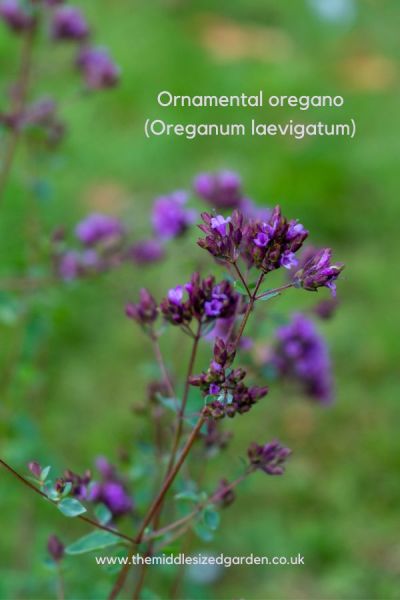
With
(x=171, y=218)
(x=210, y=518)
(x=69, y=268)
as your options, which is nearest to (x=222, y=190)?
(x=171, y=218)

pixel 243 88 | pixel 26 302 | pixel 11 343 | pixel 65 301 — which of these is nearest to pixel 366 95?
pixel 243 88

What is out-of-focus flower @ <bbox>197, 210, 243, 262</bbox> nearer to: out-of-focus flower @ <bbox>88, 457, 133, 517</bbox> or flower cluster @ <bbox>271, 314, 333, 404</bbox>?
out-of-focus flower @ <bbox>88, 457, 133, 517</bbox>

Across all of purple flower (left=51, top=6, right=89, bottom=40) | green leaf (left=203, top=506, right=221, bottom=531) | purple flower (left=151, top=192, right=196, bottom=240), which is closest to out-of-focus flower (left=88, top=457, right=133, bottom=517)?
green leaf (left=203, top=506, right=221, bottom=531)

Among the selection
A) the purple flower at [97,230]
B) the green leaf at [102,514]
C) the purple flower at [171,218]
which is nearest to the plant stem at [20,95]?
the purple flower at [97,230]

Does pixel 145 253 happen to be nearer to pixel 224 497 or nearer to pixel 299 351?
pixel 299 351

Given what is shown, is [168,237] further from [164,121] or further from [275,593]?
[164,121]

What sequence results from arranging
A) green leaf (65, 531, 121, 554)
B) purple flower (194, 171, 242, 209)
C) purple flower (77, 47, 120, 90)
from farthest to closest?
purple flower (77, 47, 120, 90)
purple flower (194, 171, 242, 209)
green leaf (65, 531, 121, 554)
